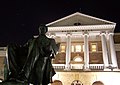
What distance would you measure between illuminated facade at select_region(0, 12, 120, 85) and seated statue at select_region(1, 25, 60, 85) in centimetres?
2351

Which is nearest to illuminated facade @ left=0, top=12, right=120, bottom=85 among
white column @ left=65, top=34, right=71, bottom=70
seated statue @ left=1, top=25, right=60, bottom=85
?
white column @ left=65, top=34, right=71, bottom=70

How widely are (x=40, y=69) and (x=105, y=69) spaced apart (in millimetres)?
24364

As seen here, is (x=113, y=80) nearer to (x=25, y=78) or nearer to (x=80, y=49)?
(x=80, y=49)

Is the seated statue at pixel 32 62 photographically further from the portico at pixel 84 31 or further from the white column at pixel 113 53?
the portico at pixel 84 31

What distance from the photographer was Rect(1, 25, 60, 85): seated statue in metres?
5.33

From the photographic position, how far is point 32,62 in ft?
18.1

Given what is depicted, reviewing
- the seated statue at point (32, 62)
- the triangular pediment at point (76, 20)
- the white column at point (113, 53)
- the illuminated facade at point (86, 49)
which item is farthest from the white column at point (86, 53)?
the seated statue at point (32, 62)

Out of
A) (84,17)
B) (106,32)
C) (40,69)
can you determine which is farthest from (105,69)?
(40,69)

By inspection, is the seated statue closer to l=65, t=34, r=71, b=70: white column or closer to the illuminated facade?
the illuminated facade

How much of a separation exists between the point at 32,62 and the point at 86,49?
2659 cm

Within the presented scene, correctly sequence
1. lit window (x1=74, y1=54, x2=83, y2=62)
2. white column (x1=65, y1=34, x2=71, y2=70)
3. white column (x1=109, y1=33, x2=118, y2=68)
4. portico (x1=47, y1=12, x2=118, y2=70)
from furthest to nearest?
lit window (x1=74, y1=54, x2=83, y2=62) → portico (x1=47, y1=12, x2=118, y2=70) → white column (x1=65, y1=34, x2=71, y2=70) → white column (x1=109, y1=33, x2=118, y2=68)

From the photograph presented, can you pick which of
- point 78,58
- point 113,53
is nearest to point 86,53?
point 113,53

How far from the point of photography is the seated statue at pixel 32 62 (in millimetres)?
5332

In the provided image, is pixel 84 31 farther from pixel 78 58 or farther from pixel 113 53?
pixel 113 53
